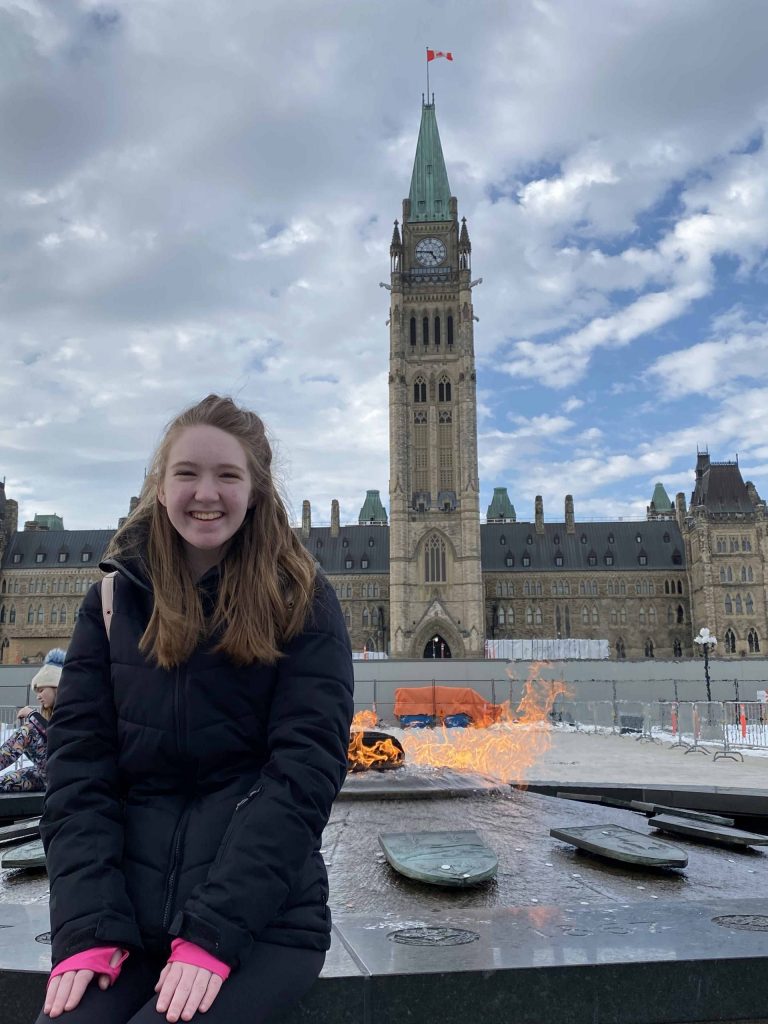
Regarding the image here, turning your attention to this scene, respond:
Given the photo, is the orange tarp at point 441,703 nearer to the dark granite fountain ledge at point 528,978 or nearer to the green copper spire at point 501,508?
the dark granite fountain ledge at point 528,978

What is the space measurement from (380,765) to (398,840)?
289 cm

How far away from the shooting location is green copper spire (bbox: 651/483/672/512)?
9831cm

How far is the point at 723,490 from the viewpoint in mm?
71250

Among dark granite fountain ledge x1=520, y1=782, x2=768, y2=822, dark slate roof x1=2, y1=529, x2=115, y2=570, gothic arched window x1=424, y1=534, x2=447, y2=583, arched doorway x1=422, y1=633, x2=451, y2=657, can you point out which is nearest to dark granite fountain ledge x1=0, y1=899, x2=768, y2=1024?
dark granite fountain ledge x1=520, y1=782, x2=768, y2=822

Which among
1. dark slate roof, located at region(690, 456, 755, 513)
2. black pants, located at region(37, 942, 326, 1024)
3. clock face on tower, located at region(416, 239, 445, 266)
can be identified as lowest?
black pants, located at region(37, 942, 326, 1024)

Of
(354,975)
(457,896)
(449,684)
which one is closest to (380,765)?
(457,896)

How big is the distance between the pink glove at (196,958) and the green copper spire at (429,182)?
7539 centimetres

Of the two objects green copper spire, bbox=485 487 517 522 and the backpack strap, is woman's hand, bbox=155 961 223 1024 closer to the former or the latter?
Result: the backpack strap

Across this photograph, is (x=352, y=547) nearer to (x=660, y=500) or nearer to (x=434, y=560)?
(x=434, y=560)

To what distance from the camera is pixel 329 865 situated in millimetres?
4594

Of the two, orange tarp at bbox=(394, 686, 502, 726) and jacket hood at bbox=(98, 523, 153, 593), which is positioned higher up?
jacket hood at bbox=(98, 523, 153, 593)

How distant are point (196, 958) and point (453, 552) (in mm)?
62895

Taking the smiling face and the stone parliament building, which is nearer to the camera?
the smiling face

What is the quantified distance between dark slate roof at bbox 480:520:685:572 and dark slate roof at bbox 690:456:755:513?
17.3ft
